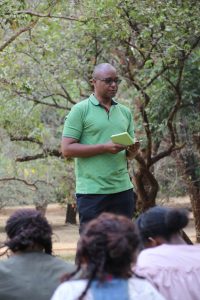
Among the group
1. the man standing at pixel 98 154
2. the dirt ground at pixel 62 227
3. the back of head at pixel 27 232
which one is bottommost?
the dirt ground at pixel 62 227

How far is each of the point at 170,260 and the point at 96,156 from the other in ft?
6.52

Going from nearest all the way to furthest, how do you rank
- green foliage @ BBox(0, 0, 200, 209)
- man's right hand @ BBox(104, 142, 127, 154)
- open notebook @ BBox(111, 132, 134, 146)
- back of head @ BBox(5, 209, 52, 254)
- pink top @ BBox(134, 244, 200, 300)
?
pink top @ BBox(134, 244, 200, 300), back of head @ BBox(5, 209, 52, 254), open notebook @ BBox(111, 132, 134, 146), man's right hand @ BBox(104, 142, 127, 154), green foliage @ BBox(0, 0, 200, 209)

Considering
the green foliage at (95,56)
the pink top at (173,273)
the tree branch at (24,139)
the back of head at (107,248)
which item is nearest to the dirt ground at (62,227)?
the tree branch at (24,139)

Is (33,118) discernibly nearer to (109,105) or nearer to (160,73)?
(160,73)

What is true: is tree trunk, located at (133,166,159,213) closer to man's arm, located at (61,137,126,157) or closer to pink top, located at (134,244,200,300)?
man's arm, located at (61,137,126,157)

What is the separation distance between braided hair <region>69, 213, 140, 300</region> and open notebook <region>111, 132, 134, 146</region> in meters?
2.09

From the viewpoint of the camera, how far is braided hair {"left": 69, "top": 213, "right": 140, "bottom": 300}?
2682 millimetres

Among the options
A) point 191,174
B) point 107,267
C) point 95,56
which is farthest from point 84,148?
point 191,174

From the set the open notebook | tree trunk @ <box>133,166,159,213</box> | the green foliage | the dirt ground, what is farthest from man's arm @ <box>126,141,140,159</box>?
the dirt ground

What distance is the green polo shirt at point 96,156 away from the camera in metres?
5.14

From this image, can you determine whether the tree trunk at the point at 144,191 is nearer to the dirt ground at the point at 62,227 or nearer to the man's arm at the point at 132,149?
the man's arm at the point at 132,149

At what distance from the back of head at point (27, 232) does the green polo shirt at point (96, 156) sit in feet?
5.56

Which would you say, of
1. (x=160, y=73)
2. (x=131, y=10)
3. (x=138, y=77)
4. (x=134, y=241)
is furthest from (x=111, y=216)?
(x=138, y=77)

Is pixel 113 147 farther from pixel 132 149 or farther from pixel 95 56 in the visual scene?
pixel 95 56
